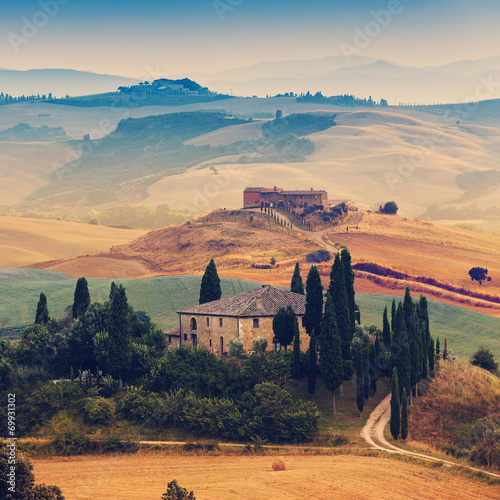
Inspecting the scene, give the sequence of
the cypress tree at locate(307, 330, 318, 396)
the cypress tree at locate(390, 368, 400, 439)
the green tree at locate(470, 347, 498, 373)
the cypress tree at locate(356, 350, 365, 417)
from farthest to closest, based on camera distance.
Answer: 1. the green tree at locate(470, 347, 498, 373)
2. the cypress tree at locate(307, 330, 318, 396)
3. the cypress tree at locate(356, 350, 365, 417)
4. the cypress tree at locate(390, 368, 400, 439)

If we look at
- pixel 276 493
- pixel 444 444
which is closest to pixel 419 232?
pixel 444 444

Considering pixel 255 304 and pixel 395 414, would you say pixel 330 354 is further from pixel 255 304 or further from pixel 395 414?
pixel 255 304

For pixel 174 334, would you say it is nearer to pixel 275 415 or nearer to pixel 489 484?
pixel 275 415

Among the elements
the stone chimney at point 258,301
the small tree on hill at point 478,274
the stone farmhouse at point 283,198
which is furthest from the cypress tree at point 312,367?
the stone farmhouse at point 283,198

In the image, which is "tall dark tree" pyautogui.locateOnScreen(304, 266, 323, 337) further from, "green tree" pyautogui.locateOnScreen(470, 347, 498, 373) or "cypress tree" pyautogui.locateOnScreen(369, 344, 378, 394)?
"green tree" pyautogui.locateOnScreen(470, 347, 498, 373)

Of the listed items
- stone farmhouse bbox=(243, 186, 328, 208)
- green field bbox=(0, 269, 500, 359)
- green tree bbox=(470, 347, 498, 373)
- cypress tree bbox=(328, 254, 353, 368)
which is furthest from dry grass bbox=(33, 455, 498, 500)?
stone farmhouse bbox=(243, 186, 328, 208)

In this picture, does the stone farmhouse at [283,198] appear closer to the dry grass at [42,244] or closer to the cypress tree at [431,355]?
the dry grass at [42,244]

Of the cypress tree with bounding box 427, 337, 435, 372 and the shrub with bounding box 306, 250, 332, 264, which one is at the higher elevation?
the shrub with bounding box 306, 250, 332, 264

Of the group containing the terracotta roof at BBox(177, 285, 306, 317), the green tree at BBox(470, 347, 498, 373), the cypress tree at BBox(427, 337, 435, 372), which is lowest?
the green tree at BBox(470, 347, 498, 373)
